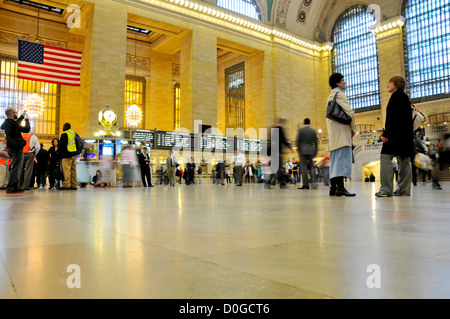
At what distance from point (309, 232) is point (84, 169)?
34.2 ft

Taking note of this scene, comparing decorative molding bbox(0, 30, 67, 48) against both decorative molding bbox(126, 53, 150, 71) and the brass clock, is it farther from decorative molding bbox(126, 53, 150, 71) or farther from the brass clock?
the brass clock

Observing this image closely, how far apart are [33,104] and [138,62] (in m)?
7.92

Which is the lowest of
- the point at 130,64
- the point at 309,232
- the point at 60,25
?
the point at 309,232

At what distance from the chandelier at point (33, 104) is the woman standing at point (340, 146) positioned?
1697 centimetres

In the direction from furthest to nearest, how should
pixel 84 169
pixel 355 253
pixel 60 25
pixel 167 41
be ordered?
pixel 167 41 < pixel 60 25 < pixel 84 169 < pixel 355 253

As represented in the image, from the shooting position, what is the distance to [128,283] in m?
0.78

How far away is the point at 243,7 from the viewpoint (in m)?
22.1

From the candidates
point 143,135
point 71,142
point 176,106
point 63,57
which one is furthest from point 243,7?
point 71,142

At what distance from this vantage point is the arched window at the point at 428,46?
70.6ft

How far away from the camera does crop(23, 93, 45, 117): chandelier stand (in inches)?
677

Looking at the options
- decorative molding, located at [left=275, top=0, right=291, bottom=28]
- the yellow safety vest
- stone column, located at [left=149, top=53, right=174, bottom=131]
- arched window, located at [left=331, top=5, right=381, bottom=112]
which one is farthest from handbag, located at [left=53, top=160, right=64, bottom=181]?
arched window, located at [left=331, top=5, right=381, bottom=112]

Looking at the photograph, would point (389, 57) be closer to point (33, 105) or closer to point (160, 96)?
point (160, 96)
